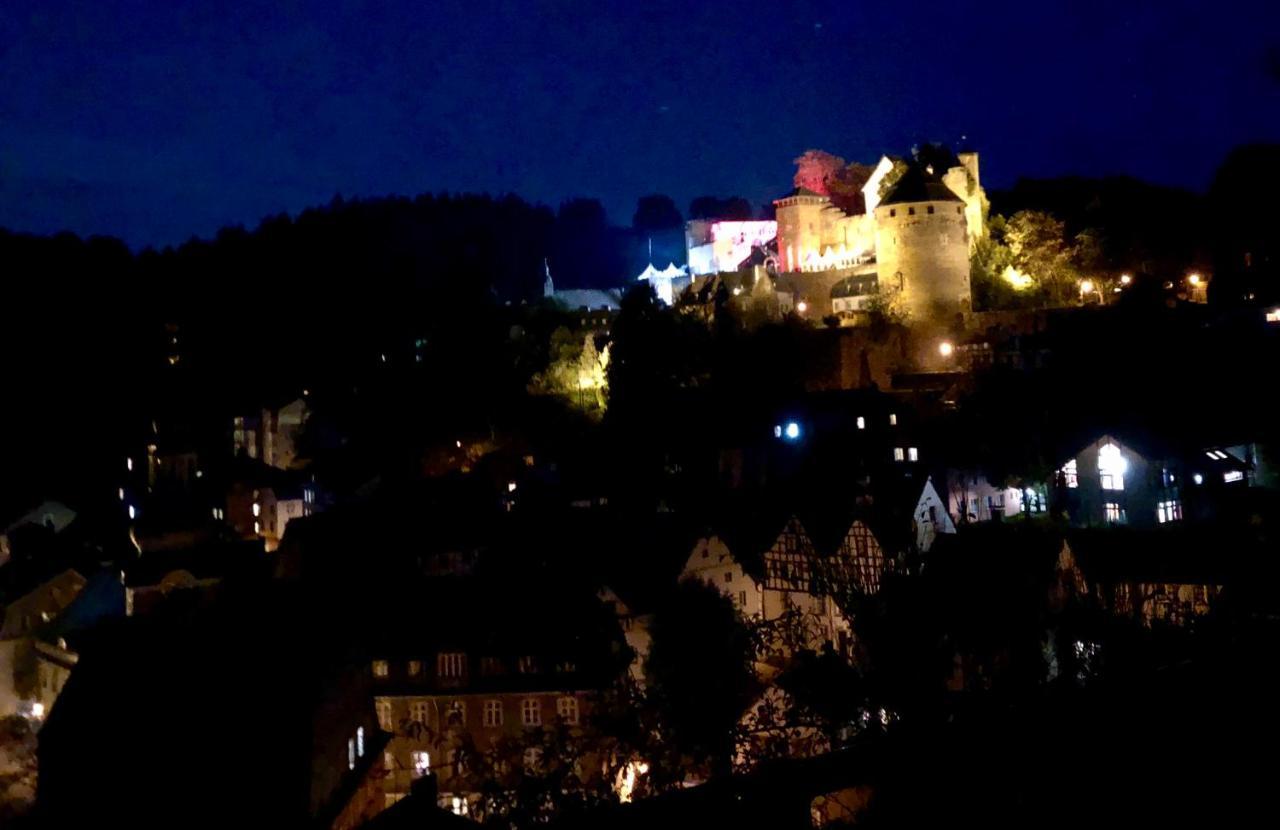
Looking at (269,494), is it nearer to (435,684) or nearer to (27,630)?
(27,630)

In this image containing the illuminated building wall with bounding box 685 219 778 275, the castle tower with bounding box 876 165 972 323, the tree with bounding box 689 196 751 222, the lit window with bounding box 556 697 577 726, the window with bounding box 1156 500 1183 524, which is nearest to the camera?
the lit window with bounding box 556 697 577 726

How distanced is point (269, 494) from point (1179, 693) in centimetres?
3664

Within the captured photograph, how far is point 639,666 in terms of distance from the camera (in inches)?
842

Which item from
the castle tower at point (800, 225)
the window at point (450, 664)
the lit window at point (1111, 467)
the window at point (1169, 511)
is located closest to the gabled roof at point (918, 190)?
the castle tower at point (800, 225)

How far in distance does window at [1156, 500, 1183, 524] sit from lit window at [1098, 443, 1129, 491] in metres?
0.94

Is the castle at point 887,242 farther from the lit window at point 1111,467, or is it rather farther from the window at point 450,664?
the window at point 450,664

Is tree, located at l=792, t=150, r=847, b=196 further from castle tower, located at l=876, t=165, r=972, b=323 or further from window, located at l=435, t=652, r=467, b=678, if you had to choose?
window, located at l=435, t=652, r=467, b=678

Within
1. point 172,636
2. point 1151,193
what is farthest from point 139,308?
point 1151,193

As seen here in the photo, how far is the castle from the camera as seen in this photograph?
119ft

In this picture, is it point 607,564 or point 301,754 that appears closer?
point 301,754

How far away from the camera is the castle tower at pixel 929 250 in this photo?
36031mm

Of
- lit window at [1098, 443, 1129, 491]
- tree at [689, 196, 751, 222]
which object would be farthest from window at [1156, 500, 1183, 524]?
tree at [689, 196, 751, 222]

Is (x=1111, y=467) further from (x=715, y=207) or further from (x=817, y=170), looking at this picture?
(x=715, y=207)

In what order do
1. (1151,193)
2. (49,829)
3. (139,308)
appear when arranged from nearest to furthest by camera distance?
(49,829)
(1151,193)
(139,308)
